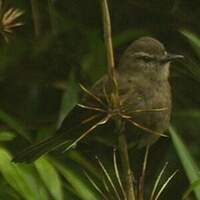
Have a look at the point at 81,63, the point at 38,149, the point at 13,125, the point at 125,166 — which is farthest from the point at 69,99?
the point at 125,166

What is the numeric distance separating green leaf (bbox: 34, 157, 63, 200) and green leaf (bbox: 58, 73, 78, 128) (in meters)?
0.45

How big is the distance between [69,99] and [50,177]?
2.17 feet

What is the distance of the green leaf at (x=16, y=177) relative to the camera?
3604 mm

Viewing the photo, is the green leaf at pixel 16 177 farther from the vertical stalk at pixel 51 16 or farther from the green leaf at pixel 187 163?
the vertical stalk at pixel 51 16

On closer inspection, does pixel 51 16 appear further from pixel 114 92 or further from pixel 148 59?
pixel 114 92

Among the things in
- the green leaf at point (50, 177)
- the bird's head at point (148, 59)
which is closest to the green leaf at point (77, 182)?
the green leaf at point (50, 177)

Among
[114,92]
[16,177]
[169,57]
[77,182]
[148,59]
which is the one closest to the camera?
[114,92]

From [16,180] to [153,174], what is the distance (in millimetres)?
1092

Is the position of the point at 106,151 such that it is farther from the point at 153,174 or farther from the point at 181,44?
the point at 181,44

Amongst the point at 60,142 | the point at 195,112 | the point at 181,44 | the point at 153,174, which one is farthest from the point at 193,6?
the point at 60,142

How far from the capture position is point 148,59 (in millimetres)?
4301

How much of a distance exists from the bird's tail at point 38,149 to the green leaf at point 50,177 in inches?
8.0

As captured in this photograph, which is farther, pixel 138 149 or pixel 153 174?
pixel 153 174

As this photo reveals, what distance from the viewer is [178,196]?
186 inches
